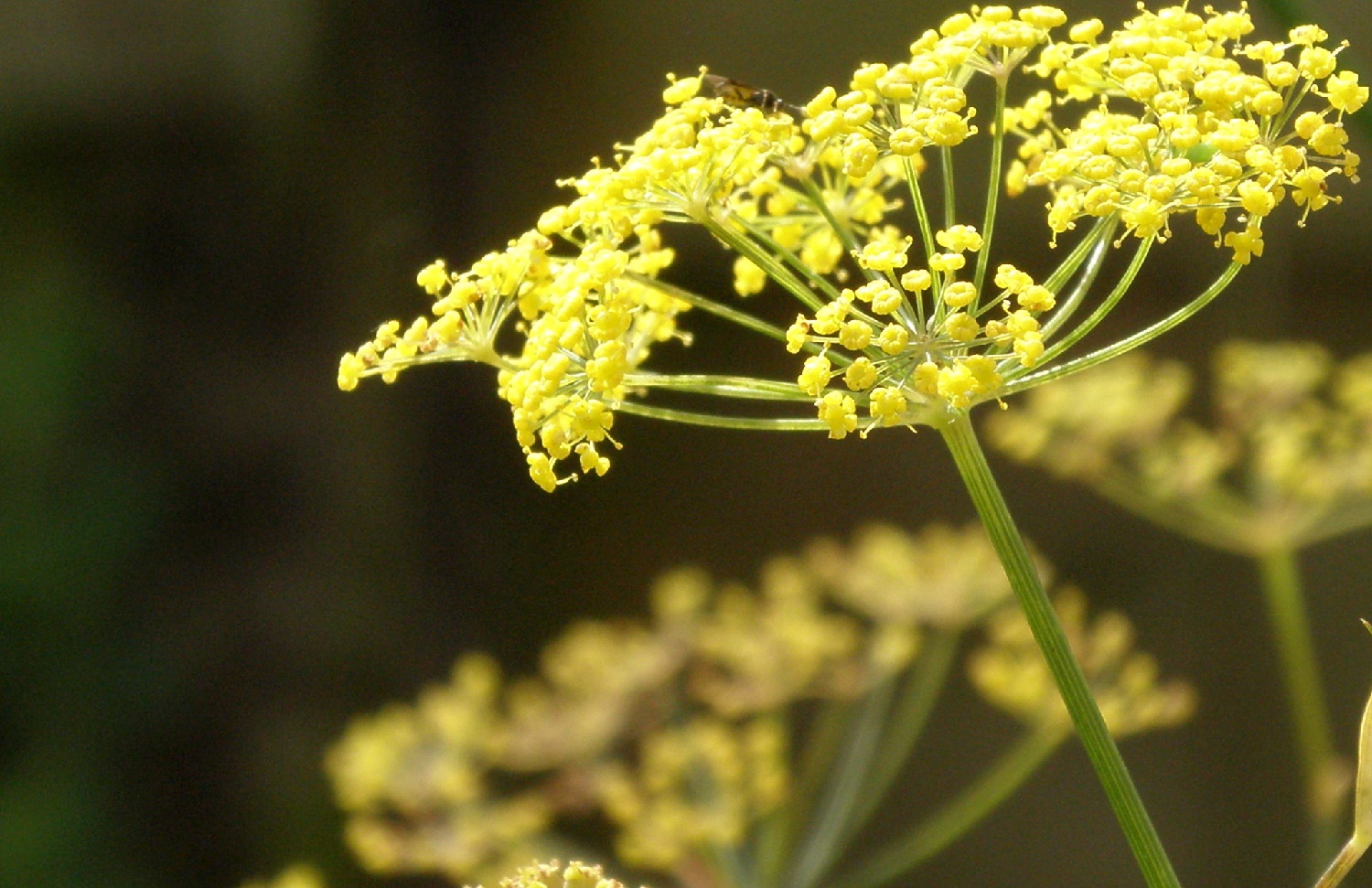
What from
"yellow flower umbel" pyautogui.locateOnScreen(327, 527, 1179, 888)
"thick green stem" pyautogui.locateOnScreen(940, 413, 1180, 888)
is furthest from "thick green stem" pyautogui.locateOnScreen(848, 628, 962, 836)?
"thick green stem" pyautogui.locateOnScreen(940, 413, 1180, 888)

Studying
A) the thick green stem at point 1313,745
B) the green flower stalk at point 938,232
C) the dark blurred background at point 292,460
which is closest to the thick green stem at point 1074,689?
the green flower stalk at point 938,232

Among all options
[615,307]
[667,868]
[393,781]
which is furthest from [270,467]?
[615,307]

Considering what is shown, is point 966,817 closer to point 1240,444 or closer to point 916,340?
point 1240,444

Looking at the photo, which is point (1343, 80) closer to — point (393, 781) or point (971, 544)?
point (971, 544)

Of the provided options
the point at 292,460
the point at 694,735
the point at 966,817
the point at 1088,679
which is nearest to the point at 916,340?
the point at 966,817

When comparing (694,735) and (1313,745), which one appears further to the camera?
(694,735)

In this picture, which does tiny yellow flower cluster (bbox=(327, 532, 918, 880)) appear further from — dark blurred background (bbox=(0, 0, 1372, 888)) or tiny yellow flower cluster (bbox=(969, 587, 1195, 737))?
dark blurred background (bbox=(0, 0, 1372, 888))
